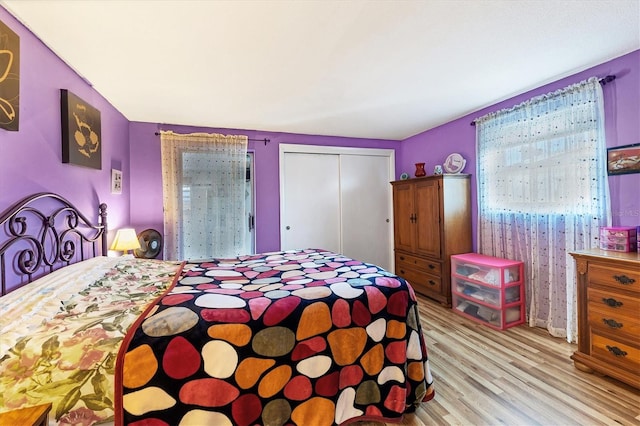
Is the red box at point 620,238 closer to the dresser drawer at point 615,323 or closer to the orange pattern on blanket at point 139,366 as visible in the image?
the dresser drawer at point 615,323

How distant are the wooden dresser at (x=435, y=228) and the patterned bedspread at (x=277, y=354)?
70.2 inches

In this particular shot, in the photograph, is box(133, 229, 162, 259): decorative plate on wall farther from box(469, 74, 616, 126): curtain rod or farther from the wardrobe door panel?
box(469, 74, 616, 126): curtain rod

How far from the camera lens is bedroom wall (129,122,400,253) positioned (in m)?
3.37

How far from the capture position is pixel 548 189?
2.55 meters

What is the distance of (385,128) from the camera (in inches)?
153

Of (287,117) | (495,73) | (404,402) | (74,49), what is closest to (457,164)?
(495,73)

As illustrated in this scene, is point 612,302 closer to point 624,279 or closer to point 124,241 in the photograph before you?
point 624,279

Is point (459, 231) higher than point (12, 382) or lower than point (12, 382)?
higher

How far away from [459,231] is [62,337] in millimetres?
3518

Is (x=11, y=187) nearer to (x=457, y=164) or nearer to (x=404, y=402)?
(x=404, y=402)

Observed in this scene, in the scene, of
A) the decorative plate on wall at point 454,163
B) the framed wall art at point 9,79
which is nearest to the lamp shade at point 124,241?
the framed wall art at point 9,79

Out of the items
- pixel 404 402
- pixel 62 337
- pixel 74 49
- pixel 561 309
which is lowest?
pixel 404 402

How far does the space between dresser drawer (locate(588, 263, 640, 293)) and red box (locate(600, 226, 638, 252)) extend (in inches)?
10.8

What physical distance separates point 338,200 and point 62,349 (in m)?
3.55
